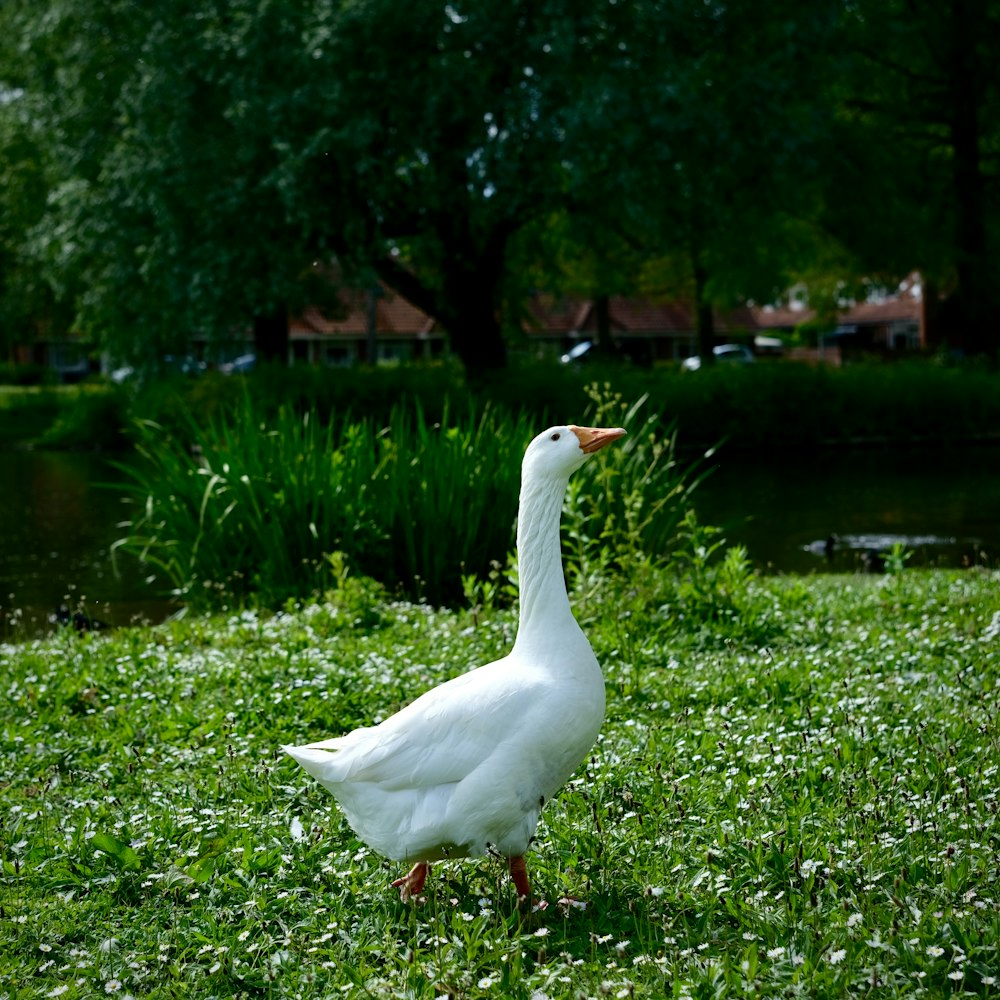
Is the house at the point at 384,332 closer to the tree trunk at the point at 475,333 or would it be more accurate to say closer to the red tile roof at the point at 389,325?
the red tile roof at the point at 389,325

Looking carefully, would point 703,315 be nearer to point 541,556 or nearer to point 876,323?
point 541,556

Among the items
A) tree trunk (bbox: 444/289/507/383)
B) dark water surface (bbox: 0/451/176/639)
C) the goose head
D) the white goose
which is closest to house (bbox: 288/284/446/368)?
Result: tree trunk (bbox: 444/289/507/383)

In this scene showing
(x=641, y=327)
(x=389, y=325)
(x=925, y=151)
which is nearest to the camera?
(x=925, y=151)

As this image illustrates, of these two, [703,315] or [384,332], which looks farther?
[384,332]

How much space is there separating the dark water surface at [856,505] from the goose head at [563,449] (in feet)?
21.4

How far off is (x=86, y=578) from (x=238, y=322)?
1087 centimetres

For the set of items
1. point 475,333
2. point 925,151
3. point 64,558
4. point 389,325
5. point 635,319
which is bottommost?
point 64,558

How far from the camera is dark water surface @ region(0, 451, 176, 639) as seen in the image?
11.8 metres

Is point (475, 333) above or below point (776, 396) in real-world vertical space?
above

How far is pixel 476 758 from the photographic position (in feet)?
12.7

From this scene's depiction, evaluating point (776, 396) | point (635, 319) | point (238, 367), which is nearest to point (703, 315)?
point (238, 367)

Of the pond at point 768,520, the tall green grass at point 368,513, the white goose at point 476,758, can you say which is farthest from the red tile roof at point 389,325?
the white goose at point 476,758

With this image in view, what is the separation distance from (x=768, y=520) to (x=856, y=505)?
7.23ft

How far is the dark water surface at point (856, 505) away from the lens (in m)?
14.3
